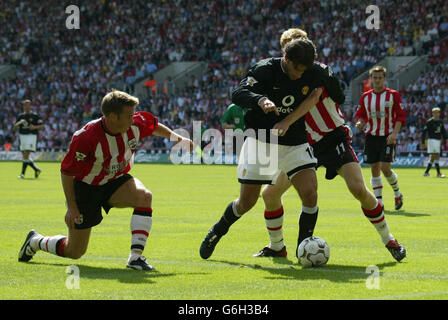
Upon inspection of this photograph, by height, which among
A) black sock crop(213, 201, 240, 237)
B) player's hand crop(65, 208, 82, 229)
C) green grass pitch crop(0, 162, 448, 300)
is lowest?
green grass pitch crop(0, 162, 448, 300)

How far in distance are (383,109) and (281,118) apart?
6703 millimetres

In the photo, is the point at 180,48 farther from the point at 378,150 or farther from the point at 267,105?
the point at 267,105

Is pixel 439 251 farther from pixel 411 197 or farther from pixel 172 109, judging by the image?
pixel 172 109

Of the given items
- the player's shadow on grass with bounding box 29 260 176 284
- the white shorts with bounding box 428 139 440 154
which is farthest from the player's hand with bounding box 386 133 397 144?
the white shorts with bounding box 428 139 440 154

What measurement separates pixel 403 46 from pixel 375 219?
105ft

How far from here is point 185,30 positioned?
47.4m

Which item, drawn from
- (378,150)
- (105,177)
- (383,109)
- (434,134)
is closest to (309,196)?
(105,177)

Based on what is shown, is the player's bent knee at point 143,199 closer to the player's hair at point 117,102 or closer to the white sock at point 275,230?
the player's hair at point 117,102

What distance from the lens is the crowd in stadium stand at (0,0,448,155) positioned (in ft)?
126

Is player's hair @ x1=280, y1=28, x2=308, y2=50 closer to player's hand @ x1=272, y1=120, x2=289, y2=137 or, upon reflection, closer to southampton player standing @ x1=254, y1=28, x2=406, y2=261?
southampton player standing @ x1=254, y1=28, x2=406, y2=261

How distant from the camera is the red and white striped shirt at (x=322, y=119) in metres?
8.53

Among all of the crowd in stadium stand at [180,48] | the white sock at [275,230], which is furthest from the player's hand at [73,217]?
the crowd in stadium stand at [180,48]

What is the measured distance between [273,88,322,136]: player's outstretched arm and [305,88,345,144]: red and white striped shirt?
74 centimetres
